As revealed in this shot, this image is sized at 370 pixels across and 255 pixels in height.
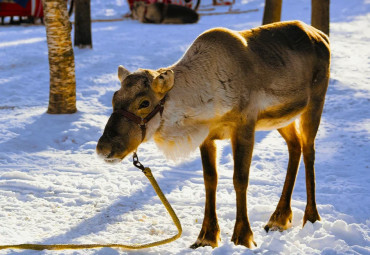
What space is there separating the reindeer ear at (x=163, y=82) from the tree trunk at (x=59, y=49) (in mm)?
5206

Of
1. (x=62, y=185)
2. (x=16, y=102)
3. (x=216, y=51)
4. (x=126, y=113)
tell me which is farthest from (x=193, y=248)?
(x=16, y=102)

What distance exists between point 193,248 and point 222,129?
111cm

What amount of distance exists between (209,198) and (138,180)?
6.81 ft

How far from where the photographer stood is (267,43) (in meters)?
5.04

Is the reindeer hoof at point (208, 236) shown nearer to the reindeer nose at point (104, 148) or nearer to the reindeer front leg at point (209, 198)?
the reindeer front leg at point (209, 198)

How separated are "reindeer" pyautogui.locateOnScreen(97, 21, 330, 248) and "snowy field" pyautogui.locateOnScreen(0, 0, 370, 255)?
1.57ft

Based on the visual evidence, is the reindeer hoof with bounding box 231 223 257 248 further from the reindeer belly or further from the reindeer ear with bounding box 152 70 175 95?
the reindeer ear with bounding box 152 70 175 95

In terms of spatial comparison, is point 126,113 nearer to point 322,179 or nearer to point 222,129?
point 222,129

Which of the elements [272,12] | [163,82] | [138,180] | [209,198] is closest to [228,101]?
[163,82]

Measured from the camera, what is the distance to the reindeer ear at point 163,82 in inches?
167

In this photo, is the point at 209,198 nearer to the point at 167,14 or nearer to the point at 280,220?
the point at 280,220

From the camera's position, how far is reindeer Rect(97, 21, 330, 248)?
427 centimetres

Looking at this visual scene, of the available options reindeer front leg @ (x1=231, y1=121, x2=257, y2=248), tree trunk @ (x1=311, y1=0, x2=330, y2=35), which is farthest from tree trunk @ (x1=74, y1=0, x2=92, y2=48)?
reindeer front leg @ (x1=231, y1=121, x2=257, y2=248)

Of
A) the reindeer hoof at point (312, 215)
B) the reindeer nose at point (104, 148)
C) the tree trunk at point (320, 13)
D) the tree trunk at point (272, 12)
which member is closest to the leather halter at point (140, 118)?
the reindeer nose at point (104, 148)
